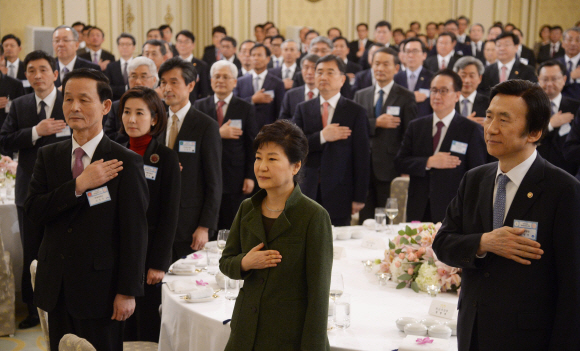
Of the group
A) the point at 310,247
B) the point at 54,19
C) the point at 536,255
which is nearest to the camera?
the point at 536,255

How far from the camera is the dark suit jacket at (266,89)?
6340 mm

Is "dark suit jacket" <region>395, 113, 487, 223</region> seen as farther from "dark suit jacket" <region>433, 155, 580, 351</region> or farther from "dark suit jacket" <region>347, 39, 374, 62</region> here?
"dark suit jacket" <region>347, 39, 374, 62</region>

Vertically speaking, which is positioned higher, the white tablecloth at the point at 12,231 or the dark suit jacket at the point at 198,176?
the dark suit jacket at the point at 198,176

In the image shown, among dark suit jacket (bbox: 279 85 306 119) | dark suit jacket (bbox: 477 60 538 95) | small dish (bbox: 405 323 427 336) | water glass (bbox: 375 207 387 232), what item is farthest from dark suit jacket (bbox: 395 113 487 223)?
dark suit jacket (bbox: 477 60 538 95)

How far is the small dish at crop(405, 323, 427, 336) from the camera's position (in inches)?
89.5

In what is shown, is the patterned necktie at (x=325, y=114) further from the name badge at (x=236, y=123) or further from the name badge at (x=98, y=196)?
the name badge at (x=98, y=196)

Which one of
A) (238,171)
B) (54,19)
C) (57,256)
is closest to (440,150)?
(238,171)

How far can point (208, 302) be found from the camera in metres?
2.59

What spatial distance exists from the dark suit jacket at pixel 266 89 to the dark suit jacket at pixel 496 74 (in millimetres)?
2395

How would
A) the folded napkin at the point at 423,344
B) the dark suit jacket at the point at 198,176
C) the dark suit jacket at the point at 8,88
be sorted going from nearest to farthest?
the folded napkin at the point at 423,344 → the dark suit jacket at the point at 198,176 → the dark suit jacket at the point at 8,88

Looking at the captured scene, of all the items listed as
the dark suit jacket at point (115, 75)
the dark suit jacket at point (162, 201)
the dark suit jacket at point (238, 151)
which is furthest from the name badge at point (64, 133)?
the dark suit jacket at point (115, 75)

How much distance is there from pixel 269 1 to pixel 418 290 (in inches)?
431

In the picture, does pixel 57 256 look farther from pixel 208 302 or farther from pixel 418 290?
pixel 418 290

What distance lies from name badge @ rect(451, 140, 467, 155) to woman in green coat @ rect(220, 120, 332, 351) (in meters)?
2.38
